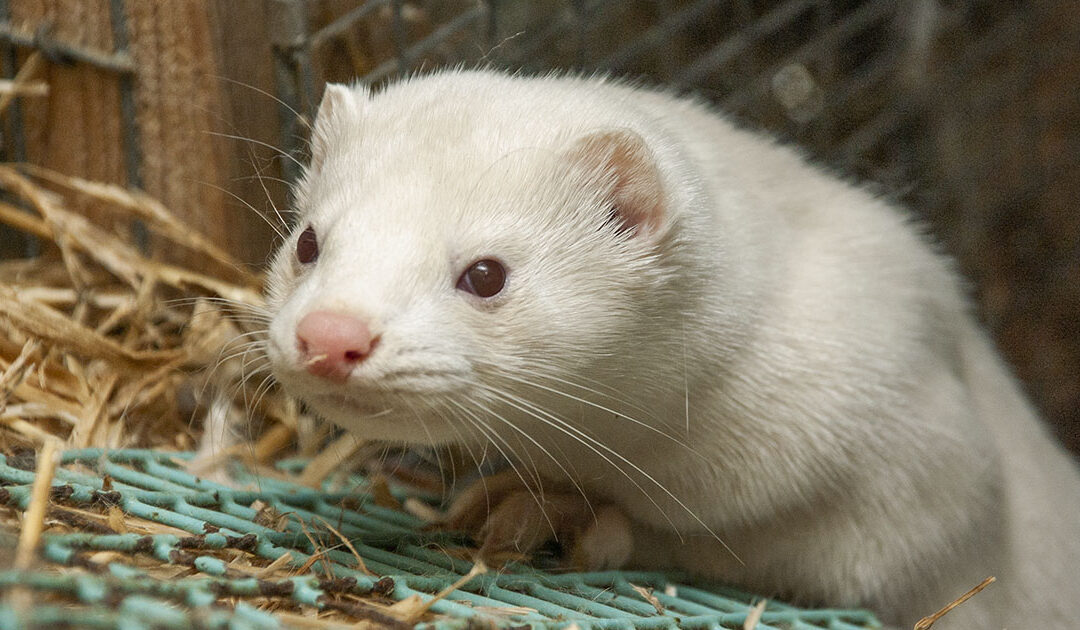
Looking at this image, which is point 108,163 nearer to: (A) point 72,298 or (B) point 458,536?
(A) point 72,298

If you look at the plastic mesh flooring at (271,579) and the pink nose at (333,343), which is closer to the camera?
the plastic mesh flooring at (271,579)

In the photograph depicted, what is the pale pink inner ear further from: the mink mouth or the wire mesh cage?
the mink mouth

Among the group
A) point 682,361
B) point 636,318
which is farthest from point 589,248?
point 682,361

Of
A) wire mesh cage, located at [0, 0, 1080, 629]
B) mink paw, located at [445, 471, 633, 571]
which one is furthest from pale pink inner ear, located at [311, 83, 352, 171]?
mink paw, located at [445, 471, 633, 571]

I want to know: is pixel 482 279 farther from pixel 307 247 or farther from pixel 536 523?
pixel 536 523

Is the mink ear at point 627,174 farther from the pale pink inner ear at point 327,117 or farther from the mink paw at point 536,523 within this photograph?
the mink paw at point 536,523

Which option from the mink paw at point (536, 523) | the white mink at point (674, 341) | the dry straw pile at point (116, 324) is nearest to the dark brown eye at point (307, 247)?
the white mink at point (674, 341)

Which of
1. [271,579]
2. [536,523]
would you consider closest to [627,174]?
[536,523]
